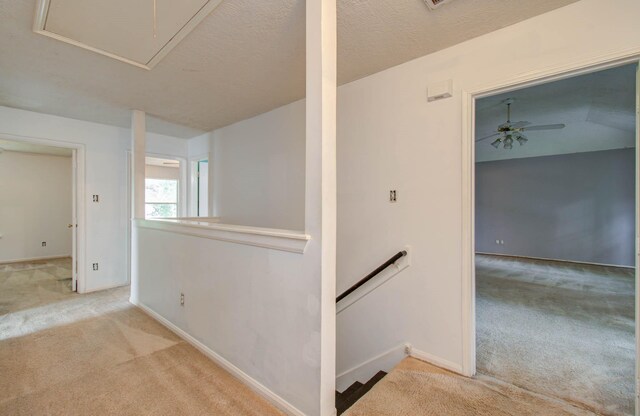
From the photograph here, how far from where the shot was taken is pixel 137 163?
135 inches

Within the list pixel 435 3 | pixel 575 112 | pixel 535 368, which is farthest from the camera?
pixel 575 112

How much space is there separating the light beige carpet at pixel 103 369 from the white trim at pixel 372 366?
3.59 ft

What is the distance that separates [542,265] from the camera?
19.2ft

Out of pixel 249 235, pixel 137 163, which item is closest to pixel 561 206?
pixel 249 235

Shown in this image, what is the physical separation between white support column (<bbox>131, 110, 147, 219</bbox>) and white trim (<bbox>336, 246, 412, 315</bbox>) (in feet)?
9.16

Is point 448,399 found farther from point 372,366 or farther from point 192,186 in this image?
point 192,186

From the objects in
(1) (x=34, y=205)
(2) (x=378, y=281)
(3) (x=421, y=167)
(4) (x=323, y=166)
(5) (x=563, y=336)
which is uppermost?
(3) (x=421, y=167)

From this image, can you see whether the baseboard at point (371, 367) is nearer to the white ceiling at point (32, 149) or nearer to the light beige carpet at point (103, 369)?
the light beige carpet at point (103, 369)

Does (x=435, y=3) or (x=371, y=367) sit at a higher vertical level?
(x=435, y=3)

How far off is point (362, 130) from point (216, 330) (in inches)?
85.7

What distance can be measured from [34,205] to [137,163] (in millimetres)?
4879

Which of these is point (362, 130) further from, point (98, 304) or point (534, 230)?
point (534, 230)

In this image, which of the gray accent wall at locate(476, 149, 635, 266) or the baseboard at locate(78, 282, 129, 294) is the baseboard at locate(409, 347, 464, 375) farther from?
the gray accent wall at locate(476, 149, 635, 266)

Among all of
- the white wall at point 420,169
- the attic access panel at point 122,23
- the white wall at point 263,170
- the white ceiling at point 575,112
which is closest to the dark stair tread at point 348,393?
the white wall at point 420,169
